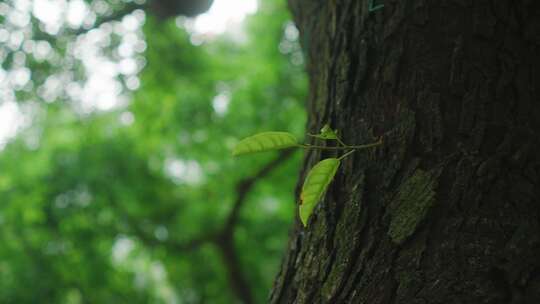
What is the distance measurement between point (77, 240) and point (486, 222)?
7542mm

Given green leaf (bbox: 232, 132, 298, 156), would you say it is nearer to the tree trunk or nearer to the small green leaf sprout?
the small green leaf sprout

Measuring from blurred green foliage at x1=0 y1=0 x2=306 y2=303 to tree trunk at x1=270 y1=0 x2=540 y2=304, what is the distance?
5866 mm

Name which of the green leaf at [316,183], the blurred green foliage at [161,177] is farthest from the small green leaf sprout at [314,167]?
the blurred green foliage at [161,177]

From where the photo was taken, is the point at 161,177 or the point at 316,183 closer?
the point at 316,183

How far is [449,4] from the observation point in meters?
1.21

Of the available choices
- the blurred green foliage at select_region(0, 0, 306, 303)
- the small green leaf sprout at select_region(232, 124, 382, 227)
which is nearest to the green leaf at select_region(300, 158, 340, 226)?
the small green leaf sprout at select_region(232, 124, 382, 227)

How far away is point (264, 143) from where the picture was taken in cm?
113

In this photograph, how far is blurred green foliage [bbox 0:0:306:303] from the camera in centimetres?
735

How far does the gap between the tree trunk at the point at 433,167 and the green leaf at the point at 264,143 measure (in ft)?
0.54

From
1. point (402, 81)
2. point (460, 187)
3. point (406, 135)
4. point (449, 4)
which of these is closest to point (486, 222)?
point (460, 187)

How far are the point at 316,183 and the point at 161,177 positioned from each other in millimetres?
7261

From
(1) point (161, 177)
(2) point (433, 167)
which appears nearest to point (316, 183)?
(2) point (433, 167)

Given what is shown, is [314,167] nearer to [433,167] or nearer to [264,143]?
[264,143]

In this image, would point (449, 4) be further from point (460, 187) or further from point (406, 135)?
point (460, 187)
